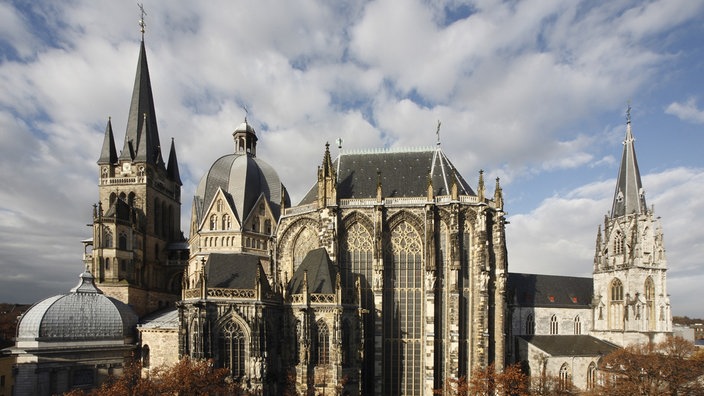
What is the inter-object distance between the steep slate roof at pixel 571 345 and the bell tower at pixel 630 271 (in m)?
2.80

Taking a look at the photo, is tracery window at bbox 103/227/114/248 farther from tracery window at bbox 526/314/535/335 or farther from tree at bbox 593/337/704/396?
tracery window at bbox 526/314/535/335

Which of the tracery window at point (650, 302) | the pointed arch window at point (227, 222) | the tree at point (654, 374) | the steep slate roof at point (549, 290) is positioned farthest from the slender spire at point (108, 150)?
the tracery window at point (650, 302)

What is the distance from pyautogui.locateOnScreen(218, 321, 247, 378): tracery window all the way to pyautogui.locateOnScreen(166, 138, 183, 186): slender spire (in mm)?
29348

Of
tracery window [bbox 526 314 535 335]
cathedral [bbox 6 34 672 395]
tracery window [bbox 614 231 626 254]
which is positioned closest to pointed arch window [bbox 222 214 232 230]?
cathedral [bbox 6 34 672 395]

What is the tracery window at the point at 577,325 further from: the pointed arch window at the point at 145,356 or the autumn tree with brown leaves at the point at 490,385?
the pointed arch window at the point at 145,356

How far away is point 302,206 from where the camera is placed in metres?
40.9

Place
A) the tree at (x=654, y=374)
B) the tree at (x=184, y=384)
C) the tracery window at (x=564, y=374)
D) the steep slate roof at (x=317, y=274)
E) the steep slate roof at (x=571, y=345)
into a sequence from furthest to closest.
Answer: the steep slate roof at (x=571, y=345)
the tracery window at (x=564, y=374)
the tree at (x=654, y=374)
the steep slate roof at (x=317, y=274)
the tree at (x=184, y=384)

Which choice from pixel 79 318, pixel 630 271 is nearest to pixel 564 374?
pixel 630 271

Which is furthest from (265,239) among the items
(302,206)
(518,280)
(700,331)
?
(700,331)

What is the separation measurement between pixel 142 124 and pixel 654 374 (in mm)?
53170

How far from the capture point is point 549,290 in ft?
190

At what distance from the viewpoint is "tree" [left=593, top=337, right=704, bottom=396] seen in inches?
1518

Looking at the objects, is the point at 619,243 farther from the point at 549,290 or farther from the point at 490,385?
the point at 490,385

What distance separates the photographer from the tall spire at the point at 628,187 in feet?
182
